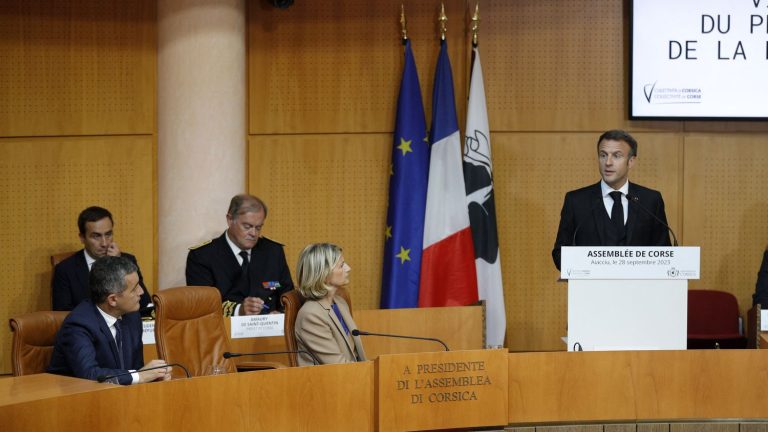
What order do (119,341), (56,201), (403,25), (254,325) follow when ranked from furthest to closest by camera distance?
1. (56,201)
2. (403,25)
3. (254,325)
4. (119,341)

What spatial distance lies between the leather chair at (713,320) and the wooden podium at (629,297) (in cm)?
210

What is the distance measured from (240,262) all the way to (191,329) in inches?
39.6

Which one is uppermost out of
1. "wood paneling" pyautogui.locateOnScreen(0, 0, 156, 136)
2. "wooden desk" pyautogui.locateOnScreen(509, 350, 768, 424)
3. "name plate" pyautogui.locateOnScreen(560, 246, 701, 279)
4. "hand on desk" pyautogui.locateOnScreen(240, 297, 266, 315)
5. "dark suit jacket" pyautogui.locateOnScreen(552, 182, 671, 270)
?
"wood paneling" pyautogui.locateOnScreen(0, 0, 156, 136)

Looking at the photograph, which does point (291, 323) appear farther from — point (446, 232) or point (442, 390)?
point (446, 232)

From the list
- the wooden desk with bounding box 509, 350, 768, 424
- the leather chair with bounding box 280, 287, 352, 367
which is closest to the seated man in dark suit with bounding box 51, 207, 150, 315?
the leather chair with bounding box 280, 287, 352, 367

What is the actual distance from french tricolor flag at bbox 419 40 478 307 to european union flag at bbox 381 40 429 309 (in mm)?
79

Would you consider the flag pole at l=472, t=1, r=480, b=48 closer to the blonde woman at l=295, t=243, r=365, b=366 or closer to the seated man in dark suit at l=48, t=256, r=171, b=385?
the blonde woman at l=295, t=243, r=365, b=366

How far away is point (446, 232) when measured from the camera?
6.95 meters

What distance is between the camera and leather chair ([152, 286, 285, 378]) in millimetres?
4922

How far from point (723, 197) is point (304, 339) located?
382 centimetres

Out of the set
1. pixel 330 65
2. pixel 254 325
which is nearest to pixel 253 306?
pixel 254 325

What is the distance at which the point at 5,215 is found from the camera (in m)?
7.22

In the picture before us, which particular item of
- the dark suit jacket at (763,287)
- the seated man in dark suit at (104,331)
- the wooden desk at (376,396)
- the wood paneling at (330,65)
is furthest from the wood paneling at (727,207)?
the seated man in dark suit at (104,331)

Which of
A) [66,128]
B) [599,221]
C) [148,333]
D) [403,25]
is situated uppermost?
[403,25]
